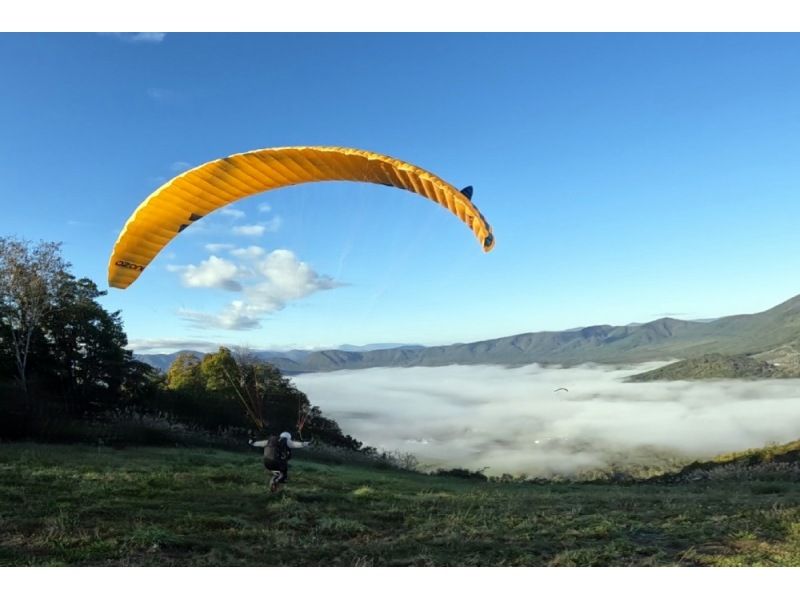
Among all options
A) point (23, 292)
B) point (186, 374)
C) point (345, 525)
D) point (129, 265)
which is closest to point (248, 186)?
point (129, 265)

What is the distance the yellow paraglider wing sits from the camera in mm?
10461

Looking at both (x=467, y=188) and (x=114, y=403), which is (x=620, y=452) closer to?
(x=114, y=403)

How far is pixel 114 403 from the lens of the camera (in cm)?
2995

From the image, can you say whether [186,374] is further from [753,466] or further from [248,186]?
[753,466]

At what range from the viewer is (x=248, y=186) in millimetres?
12195

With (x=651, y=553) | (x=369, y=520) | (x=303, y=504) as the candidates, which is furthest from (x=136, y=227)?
(x=651, y=553)

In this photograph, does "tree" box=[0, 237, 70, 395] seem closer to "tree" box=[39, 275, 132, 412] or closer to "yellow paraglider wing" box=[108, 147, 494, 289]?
"tree" box=[39, 275, 132, 412]

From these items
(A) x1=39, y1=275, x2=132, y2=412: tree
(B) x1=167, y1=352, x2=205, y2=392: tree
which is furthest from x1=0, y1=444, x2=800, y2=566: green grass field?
(B) x1=167, y1=352, x2=205, y2=392: tree

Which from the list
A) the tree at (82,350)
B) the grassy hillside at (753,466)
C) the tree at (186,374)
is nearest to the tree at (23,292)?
the tree at (82,350)

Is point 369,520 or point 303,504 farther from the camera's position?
point 303,504

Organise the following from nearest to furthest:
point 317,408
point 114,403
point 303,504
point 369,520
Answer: point 369,520 < point 303,504 < point 114,403 < point 317,408

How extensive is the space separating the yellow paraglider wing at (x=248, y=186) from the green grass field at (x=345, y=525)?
4729 millimetres

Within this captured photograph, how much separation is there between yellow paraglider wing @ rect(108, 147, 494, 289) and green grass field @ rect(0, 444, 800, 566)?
4729 millimetres

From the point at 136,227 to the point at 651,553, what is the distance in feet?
37.8
